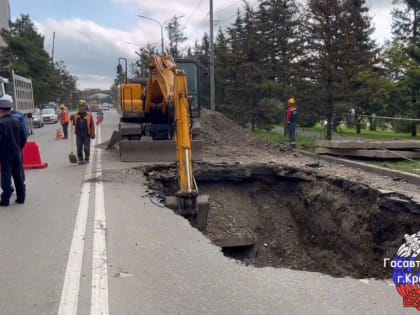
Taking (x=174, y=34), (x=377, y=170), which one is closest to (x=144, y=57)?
(x=174, y=34)

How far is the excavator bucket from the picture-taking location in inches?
578

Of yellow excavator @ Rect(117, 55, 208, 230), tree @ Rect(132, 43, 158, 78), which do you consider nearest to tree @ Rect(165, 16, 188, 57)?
tree @ Rect(132, 43, 158, 78)

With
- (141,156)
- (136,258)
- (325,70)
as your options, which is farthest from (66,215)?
(325,70)

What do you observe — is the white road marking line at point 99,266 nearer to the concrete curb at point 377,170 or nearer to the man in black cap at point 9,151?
the man in black cap at point 9,151

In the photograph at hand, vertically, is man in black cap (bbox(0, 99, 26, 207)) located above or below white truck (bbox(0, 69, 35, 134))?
below

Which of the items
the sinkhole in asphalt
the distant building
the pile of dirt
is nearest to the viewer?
the sinkhole in asphalt

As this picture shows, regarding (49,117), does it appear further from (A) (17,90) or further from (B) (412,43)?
(B) (412,43)

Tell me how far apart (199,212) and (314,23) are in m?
11.2

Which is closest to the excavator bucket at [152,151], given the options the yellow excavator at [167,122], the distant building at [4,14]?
the yellow excavator at [167,122]

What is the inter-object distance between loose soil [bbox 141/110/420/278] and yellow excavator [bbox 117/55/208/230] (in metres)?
0.99

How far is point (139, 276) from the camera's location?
5.38 meters

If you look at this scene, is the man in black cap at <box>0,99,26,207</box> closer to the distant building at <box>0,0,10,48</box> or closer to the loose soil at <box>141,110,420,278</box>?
the loose soil at <box>141,110,420,278</box>

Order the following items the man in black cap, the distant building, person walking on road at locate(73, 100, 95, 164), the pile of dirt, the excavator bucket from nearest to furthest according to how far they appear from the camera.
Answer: the man in black cap
the excavator bucket
person walking on road at locate(73, 100, 95, 164)
the pile of dirt
the distant building

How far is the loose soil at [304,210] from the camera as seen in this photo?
867cm
